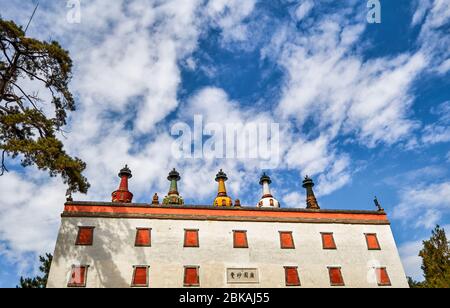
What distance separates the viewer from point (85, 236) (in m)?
20.8

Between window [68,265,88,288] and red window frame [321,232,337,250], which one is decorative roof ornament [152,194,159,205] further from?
red window frame [321,232,337,250]

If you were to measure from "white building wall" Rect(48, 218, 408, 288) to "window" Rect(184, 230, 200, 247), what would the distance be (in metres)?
0.28

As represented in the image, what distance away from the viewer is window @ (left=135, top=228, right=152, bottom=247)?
21.1 meters

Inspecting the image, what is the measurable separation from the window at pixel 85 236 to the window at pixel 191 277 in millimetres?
6564

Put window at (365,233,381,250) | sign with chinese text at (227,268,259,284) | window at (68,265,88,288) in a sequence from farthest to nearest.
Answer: window at (365,233,381,250) < sign with chinese text at (227,268,259,284) < window at (68,265,88,288)

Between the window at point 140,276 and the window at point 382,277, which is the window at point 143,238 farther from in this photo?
the window at point 382,277

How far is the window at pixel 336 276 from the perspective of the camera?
21391 millimetres

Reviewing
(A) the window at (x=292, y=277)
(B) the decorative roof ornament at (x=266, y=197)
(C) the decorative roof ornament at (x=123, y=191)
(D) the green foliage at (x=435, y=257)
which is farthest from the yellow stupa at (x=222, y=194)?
(D) the green foliage at (x=435, y=257)

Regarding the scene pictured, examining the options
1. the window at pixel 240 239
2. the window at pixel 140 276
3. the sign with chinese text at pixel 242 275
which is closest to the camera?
the window at pixel 140 276

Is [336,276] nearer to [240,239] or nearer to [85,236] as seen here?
[240,239]

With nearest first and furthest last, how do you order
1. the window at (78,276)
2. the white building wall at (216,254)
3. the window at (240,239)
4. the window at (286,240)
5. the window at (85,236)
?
the window at (78,276) < the white building wall at (216,254) < the window at (85,236) < the window at (240,239) < the window at (286,240)

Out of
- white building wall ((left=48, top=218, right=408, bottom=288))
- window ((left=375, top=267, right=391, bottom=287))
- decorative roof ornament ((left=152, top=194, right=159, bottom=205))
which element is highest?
decorative roof ornament ((left=152, top=194, right=159, bottom=205))

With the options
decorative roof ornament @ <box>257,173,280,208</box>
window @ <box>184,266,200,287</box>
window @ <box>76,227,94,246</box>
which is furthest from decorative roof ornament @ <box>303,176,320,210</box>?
window @ <box>76,227,94,246</box>
